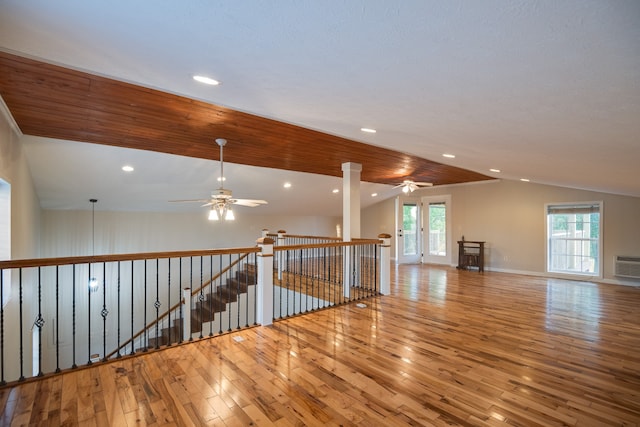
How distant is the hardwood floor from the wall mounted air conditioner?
9.56ft

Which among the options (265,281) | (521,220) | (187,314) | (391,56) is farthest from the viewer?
(521,220)

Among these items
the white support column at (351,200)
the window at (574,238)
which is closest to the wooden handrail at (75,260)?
the white support column at (351,200)

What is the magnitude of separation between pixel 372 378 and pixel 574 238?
731 centimetres

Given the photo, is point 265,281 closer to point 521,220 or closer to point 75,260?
point 75,260

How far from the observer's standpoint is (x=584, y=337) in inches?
141

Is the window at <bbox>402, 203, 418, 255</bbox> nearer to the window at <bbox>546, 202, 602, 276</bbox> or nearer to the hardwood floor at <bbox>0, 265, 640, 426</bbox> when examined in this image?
the window at <bbox>546, 202, 602, 276</bbox>

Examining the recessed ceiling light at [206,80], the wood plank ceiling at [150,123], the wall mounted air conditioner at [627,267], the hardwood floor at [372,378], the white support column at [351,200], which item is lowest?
the hardwood floor at [372,378]

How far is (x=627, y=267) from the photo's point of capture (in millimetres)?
6434

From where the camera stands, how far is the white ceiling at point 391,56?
1003 mm

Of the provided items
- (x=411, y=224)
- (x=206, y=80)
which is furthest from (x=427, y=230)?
(x=206, y=80)

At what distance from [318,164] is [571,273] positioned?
660cm

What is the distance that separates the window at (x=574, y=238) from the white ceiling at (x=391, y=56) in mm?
5759

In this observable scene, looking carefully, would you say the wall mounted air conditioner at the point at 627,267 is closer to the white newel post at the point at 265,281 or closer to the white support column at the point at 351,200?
the white support column at the point at 351,200

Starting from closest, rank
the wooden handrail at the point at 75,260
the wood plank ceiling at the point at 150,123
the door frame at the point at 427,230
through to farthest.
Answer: the wooden handrail at the point at 75,260
the wood plank ceiling at the point at 150,123
the door frame at the point at 427,230
